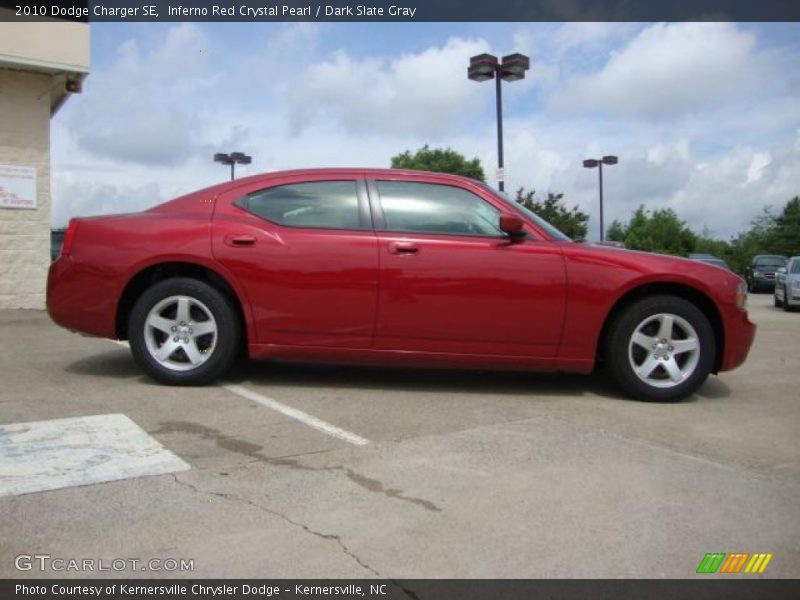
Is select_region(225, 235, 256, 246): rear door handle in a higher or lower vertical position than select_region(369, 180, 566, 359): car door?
higher

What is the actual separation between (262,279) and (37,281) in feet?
24.8

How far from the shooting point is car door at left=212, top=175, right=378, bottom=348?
502 cm

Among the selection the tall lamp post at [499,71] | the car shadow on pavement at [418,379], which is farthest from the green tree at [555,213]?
the car shadow on pavement at [418,379]

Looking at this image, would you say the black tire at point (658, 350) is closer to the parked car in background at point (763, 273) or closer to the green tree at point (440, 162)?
the parked car in background at point (763, 273)

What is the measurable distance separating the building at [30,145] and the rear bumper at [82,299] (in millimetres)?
6459

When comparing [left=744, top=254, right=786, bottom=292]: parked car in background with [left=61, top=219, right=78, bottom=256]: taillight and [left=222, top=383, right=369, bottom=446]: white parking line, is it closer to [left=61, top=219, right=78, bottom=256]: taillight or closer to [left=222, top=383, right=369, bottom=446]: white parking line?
[left=222, top=383, right=369, bottom=446]: white parking line

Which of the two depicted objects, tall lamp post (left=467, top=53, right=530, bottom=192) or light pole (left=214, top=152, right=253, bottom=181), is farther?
light pole (left=214, top=152, right=253, bottom=181)

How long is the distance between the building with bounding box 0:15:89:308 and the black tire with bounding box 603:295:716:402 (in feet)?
29.9

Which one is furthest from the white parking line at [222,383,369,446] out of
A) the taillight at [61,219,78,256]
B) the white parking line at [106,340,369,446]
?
the taillight at [61,219,78,256]

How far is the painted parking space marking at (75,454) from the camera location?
10.8 feet

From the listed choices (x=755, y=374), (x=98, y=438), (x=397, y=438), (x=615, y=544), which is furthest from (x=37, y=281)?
(x=615, y=544)
